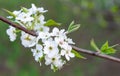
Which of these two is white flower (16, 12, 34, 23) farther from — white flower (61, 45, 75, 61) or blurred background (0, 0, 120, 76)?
blurred background (0, 0, 120, 76)

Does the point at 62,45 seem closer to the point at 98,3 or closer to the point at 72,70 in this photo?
the point at 98,3

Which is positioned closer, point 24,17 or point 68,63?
point 24,17

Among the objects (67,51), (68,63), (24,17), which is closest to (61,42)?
(67,51)

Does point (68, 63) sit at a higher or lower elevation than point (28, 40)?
higher

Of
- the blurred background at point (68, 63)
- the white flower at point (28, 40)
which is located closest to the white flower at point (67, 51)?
the white flower at point (28, 40)

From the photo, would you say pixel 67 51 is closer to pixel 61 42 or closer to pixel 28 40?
pixel 61 42

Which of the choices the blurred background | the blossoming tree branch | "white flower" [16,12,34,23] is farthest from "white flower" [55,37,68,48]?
the blurred background

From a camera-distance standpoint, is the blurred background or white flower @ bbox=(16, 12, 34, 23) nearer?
white flower @ bbox=(16, 12, 34, 23)
